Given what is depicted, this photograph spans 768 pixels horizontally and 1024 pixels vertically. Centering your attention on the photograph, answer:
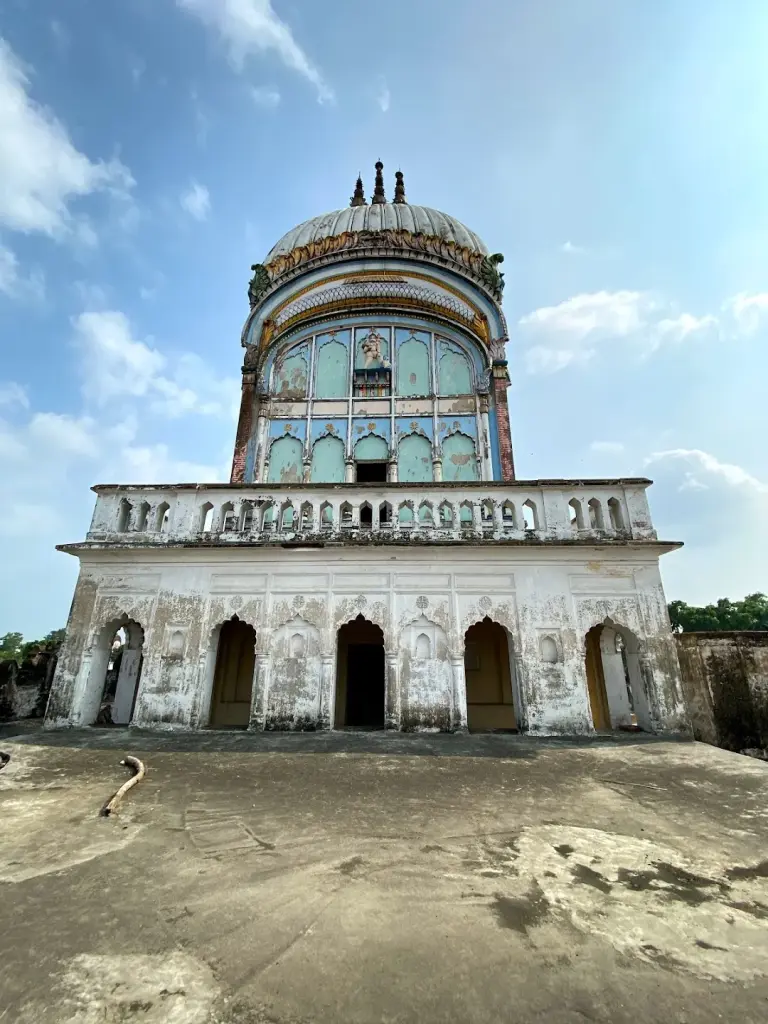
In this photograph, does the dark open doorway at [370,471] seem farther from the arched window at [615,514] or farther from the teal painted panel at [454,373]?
the arched window at [615,514]

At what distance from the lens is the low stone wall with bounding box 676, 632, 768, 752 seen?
9.00 meters

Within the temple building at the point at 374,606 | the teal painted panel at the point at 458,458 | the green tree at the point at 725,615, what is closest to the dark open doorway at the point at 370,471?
the teal painted panel at the point at 458,458

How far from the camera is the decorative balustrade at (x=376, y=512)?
9.70 metres

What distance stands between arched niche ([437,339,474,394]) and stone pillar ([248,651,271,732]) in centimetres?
1015

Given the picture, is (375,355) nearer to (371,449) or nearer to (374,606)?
(371,449)

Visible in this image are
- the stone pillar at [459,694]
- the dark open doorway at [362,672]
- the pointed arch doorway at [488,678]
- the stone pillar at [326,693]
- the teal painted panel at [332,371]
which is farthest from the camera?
the teal painted panel at [332,371]

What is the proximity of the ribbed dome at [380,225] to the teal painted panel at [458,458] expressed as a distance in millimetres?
6960

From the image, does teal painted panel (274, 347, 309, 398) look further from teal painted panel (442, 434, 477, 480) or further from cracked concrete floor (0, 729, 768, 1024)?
cracked concrete floor (0, 729, 768, 1024)

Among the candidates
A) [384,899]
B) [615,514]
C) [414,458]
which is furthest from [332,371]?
[384,899]

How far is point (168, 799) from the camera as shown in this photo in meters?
4.89

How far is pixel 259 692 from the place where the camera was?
9.04 metres

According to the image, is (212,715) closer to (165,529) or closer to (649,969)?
(165,529)

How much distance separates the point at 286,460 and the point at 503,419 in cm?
674

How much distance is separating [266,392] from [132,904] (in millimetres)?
14582
